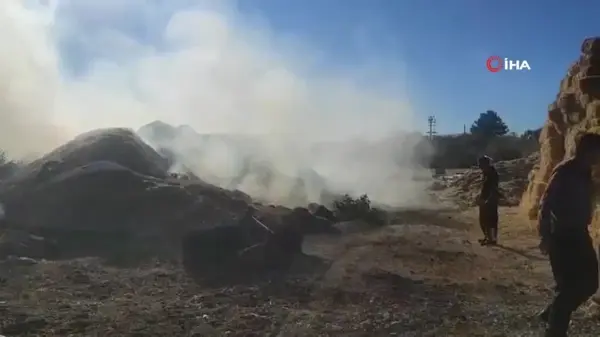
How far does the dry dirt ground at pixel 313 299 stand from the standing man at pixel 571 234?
0.98 m

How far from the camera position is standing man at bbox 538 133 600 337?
3.87 meters

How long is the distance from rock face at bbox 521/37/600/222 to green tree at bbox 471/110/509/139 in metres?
35.4

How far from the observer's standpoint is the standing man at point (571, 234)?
12.7 feet

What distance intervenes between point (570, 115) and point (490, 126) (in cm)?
3922

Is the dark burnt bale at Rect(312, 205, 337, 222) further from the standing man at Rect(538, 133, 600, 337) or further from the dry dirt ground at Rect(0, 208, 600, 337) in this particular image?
the standing man at Rect(538, 133, 600, 337)

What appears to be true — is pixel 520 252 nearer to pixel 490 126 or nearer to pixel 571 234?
pixel 571 234

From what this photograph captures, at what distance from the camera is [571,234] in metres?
3.88

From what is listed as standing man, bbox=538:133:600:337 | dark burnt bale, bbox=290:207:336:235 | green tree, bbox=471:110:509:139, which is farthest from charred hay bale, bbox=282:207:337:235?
green tree, bbox=471:110:509:139

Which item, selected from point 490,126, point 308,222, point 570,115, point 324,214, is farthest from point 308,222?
point 490,126

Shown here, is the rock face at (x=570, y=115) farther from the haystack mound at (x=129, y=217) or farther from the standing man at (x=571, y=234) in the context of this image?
the standing man at (x=571, y=234)

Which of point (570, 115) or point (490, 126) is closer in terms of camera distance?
point (570, 115)

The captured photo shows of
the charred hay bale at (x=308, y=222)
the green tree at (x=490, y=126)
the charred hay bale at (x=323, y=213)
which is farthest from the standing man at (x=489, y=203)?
the green tree at (x=490, y=126)

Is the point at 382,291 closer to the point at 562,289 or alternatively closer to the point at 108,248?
the point at 562,289

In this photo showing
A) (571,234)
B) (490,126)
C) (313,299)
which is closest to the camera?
(571,234)
